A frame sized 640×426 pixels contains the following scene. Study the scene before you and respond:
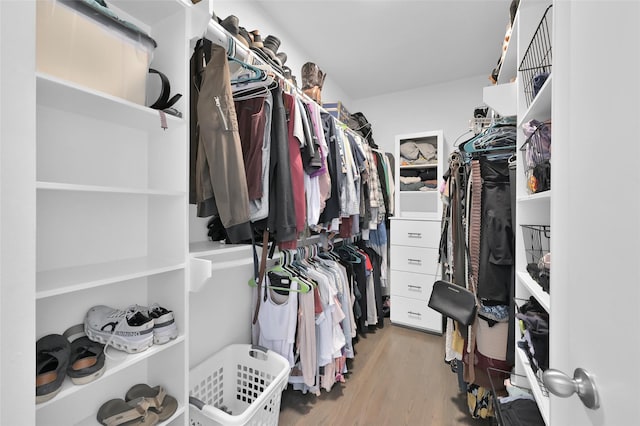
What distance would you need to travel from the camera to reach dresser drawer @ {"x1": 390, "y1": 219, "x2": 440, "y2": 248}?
2.65m

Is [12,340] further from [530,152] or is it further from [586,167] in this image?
[530,152]

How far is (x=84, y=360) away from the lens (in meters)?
0.79

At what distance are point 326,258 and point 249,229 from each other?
1162mm

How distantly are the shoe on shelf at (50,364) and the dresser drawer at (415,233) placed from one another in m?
2.59

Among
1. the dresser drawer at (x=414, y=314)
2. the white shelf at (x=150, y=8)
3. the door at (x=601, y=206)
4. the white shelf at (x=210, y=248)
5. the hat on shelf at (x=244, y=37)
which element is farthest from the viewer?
the dresser drawer at (x=414, y=314)

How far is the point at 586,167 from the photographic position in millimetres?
467

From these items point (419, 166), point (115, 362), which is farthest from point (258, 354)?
point (419, 166)

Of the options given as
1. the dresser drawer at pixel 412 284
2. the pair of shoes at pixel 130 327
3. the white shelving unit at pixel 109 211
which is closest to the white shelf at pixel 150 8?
the white shelving unit at pixel 109 211

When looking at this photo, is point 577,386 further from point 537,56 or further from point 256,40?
point 256,40

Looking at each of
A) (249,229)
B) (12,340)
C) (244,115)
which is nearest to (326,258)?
(249,229)

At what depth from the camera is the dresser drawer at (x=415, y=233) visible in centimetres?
265

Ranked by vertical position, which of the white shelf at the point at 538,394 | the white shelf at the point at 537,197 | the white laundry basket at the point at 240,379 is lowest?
the white laundry basket at the point at 240,379

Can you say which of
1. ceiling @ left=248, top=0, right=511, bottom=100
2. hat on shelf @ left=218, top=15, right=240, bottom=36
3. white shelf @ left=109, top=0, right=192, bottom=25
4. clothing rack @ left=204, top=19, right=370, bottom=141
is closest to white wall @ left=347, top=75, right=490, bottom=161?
ceiling @ left=248, top=0, right=511, bottom=100

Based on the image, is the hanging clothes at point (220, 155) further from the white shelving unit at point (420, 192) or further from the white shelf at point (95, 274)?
the white shelving unit at point (420, 192)
